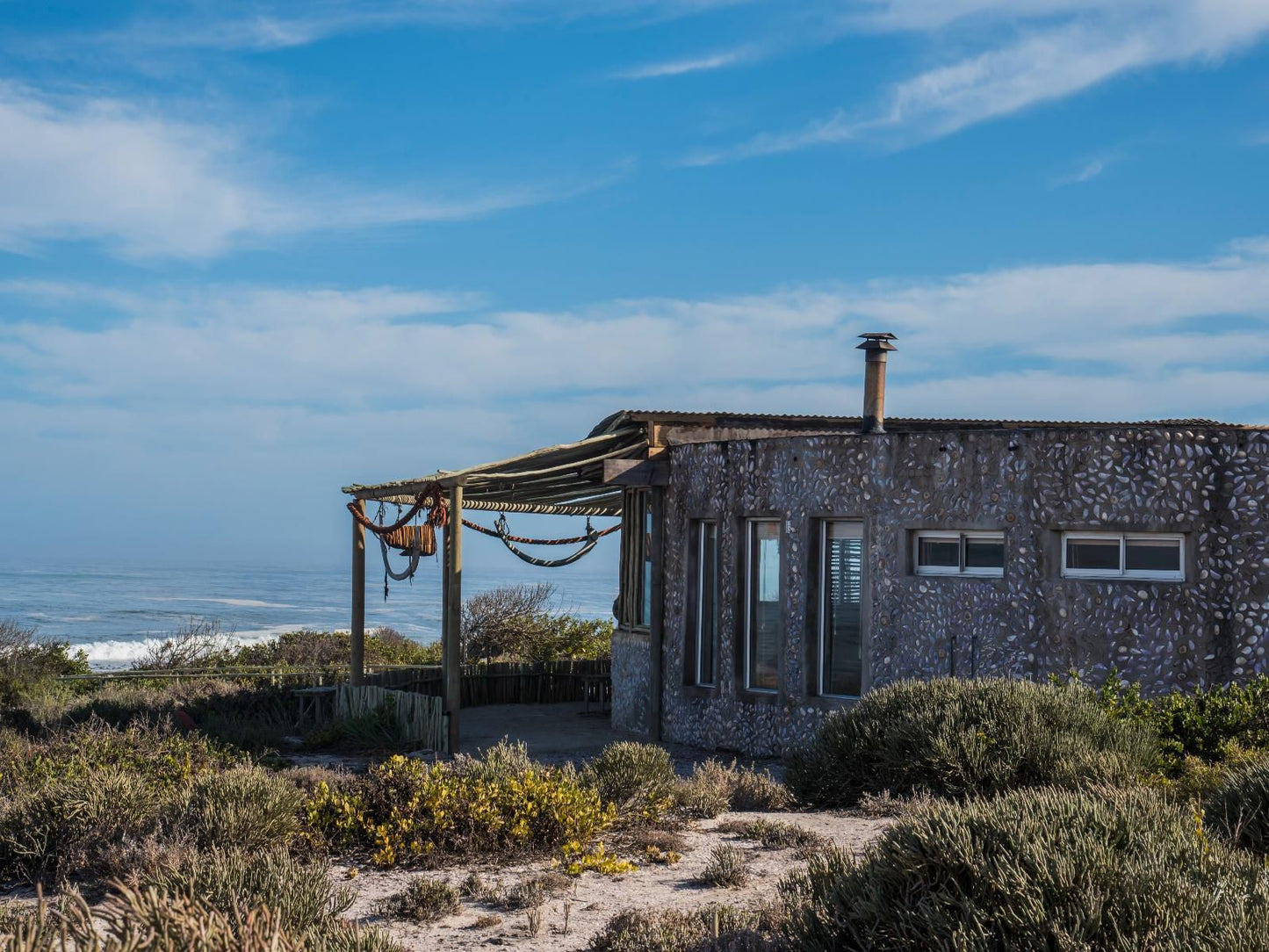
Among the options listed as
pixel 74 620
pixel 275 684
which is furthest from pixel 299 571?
pixel 275 684

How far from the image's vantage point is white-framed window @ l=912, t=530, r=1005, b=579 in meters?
10.8

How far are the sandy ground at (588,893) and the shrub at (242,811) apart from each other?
454 millimetres

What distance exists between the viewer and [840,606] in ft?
38.7

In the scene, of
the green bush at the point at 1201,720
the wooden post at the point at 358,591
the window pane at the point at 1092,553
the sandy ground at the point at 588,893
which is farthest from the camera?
the wooden post at the point at 358,591

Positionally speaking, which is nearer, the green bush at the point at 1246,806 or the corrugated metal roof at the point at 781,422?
the green bush at the point at 1246,806

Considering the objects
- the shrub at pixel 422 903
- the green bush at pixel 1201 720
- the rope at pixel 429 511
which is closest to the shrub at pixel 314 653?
the rope at pixel 429 511

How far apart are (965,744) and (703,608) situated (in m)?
5.49

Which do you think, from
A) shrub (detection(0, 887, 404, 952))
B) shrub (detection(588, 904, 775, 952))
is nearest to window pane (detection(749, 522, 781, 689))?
shrub (detection(588, 904, 775, 952))

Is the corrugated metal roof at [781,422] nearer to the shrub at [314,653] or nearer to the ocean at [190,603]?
the shrub at [314,653]

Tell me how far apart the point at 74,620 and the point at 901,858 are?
175 ft

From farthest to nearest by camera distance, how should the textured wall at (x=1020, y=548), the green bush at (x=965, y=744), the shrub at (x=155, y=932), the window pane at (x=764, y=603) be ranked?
the window pane at (x=764, y=603)
the textured wall at (x=1020, y=548)
the green bush at (x=965, y=744)
the shrub at (x=155, y=932)

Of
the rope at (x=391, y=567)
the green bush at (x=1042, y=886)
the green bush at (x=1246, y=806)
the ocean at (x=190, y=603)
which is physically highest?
→ the rope at (x=391, y=567)

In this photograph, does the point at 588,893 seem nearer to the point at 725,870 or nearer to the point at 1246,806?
the point at 725,870

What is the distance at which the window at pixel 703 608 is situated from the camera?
13133 millimetres
